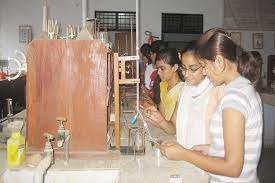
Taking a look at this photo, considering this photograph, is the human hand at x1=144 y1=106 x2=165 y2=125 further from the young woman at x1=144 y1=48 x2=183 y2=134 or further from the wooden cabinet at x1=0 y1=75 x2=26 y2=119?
the wooden cabinet at x1=0 y1=75 x2=26 y2=119

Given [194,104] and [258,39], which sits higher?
[258,39]

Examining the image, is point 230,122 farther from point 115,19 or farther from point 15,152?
point 115,19

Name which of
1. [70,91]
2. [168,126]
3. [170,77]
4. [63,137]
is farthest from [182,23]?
[63,137]

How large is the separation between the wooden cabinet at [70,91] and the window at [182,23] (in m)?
6.67

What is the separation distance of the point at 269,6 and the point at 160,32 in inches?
115

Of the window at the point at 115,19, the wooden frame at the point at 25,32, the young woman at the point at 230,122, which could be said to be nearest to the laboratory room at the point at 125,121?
the young woman at the point at 230,122

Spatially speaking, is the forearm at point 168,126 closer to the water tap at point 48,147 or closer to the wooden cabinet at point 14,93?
the water tap at point 48,147

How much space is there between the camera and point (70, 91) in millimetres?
1639

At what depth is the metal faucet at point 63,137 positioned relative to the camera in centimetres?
156

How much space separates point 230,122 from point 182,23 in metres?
7.41

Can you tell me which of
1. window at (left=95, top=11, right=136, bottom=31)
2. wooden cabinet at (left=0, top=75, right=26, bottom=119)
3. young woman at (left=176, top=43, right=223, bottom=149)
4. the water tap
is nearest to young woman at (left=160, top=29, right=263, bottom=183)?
young woman at (left=176, top=43, right=223, bottom=149)

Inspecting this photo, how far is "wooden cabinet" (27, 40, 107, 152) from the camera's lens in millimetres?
1618

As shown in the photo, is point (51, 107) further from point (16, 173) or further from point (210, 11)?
point (210, 11)

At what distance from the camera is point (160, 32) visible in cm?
801
